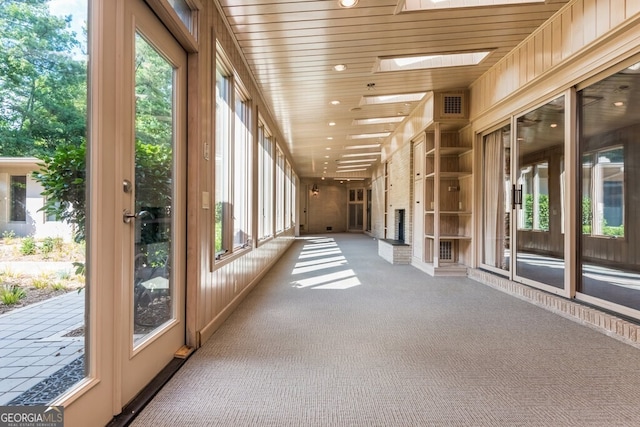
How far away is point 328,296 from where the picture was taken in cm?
373

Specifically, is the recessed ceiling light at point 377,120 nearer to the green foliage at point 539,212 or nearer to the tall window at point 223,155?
the green foliage at point 539,212

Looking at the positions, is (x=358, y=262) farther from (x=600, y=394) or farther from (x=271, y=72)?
(x=600, y=394)

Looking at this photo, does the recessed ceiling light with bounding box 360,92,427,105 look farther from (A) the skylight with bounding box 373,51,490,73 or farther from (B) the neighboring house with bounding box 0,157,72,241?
(B) the neighboring house with bounding box 0,157,72,241

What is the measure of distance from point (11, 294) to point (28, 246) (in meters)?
Result: 0.19

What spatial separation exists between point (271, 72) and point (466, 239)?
3920 mm

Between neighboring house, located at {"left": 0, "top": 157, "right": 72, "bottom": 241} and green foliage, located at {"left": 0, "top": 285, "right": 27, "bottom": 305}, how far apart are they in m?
0.19

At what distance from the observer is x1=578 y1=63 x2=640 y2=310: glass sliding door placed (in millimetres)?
2785

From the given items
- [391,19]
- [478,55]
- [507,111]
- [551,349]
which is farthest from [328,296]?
[478,55]

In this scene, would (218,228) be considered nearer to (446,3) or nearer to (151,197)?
(151,197)

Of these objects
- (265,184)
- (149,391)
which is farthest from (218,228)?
(265,184)

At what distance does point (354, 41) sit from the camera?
3.24 meters

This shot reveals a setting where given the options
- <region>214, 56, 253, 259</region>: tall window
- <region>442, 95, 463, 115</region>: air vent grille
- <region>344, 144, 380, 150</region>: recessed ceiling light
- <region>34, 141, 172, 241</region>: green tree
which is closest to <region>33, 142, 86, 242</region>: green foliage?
<region>34, 141, 172, 241</region>: green tree

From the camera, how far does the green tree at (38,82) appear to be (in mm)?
1048

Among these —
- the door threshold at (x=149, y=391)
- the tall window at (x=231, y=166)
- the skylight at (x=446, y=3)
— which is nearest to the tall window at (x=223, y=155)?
the tall window at (x=231, y=166)
